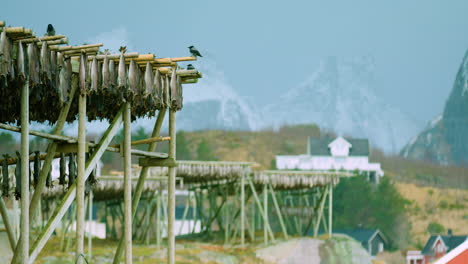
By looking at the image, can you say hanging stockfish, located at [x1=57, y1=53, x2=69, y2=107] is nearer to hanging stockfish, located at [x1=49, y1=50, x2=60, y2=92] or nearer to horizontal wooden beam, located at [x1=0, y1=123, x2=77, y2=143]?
hanging stockfish, located at [x1=49, y1=50, x2=60, y2=92]

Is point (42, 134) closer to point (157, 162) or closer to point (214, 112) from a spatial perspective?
point (157, 162)

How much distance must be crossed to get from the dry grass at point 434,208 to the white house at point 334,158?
9.48ft

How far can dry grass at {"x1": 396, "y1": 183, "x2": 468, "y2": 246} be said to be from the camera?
6431 centimetres

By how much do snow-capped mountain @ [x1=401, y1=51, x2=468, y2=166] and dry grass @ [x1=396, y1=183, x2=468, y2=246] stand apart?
37.4 ft

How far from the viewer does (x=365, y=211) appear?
61.0 meters

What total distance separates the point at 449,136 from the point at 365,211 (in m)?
27.3

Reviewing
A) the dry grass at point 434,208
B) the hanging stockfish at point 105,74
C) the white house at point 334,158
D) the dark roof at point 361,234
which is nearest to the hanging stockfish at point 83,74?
the hanging stockfish at point 105,74

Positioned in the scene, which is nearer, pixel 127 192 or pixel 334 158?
pixel 127 192

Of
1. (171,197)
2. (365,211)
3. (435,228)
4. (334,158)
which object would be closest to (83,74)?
(171,197)

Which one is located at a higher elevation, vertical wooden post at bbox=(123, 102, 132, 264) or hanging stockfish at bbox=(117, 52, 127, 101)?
hanging stockfish at bbox=(117, 52, 127, 101)

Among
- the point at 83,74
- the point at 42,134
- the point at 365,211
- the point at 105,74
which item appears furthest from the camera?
the point at 365,211

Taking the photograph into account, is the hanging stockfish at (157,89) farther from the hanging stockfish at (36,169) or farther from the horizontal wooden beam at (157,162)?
the hanging stockfish at (36,169)

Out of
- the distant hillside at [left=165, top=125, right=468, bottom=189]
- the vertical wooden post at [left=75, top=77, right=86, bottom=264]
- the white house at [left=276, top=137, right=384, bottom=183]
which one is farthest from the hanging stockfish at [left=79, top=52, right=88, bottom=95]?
the white house at [left=276, top=137, right=384, bottom=183]

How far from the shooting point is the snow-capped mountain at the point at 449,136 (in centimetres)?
8357
